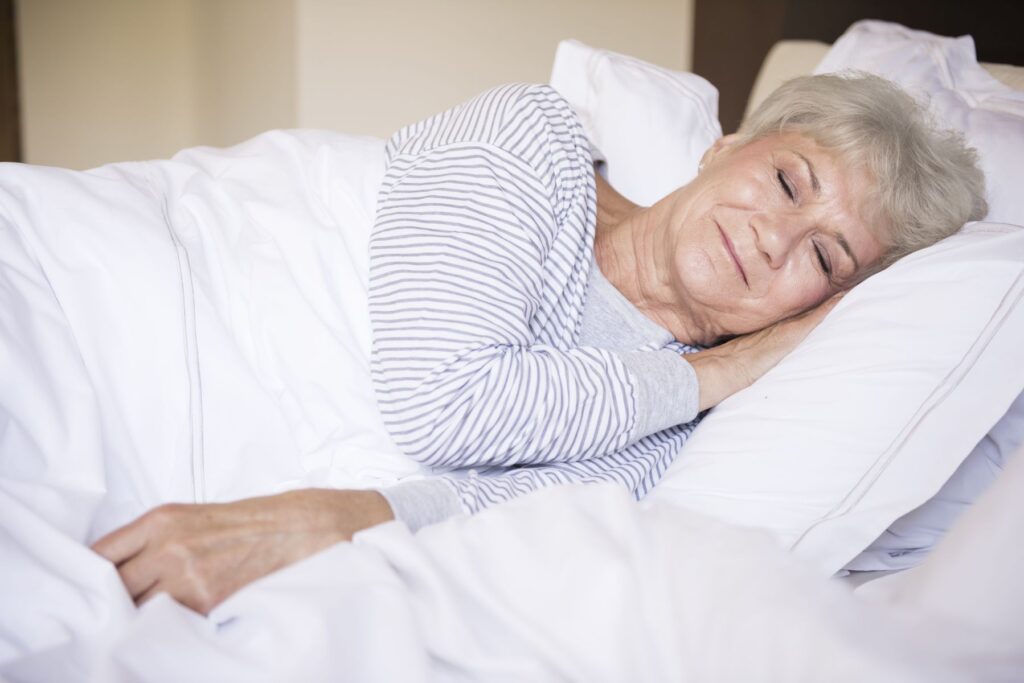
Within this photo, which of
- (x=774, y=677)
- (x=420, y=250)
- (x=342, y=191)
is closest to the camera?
(x=774, y=677)

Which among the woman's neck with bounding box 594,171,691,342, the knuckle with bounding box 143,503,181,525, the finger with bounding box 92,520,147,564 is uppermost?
the woman's neck with bounding box 594,171,691,342

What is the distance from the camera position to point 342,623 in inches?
27.6

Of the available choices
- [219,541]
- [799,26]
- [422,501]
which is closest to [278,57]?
[799,26]

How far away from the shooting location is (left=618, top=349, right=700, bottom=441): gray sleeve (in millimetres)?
1165

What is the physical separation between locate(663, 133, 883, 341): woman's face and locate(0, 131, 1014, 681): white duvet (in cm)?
45

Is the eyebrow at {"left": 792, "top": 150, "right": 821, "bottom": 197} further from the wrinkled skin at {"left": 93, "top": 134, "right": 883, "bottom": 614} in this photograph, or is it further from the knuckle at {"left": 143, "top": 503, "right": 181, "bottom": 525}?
the knuckle at {"left": 143, "top": 503, "right": 181, "bottom": 525}

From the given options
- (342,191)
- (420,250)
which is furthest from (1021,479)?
(342,191)

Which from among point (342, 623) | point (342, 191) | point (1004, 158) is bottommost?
point (342, 623)

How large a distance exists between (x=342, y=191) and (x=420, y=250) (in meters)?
0.28

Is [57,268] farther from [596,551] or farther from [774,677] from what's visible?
[774,677]

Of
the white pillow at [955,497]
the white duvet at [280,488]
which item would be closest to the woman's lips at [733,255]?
the white pillow at [955,497]

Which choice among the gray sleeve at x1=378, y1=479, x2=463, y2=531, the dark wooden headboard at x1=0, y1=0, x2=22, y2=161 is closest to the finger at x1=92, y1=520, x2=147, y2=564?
the gray sleeve at x1=378, y1=479, x2=463, y2=531

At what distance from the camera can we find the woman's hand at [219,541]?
82 centimetres

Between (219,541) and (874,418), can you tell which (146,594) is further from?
(874,418)
